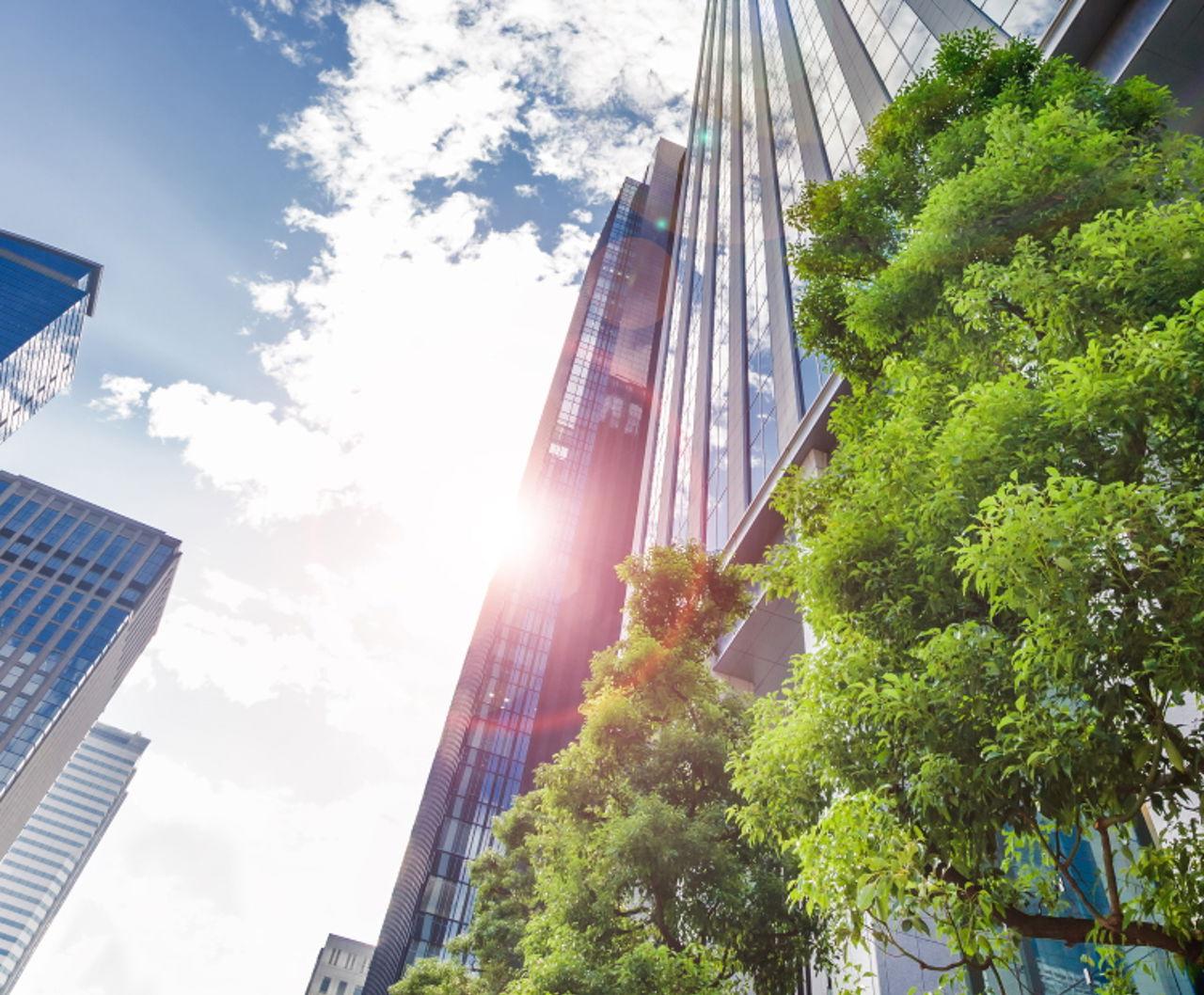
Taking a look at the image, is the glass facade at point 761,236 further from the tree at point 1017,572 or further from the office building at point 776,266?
the tree at point 1017,572

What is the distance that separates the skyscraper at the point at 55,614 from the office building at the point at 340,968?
48014 mm

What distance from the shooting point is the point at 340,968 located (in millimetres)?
81750

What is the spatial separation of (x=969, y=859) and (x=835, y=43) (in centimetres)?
2749

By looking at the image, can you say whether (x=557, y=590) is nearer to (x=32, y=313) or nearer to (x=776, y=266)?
(x=776, y=266)

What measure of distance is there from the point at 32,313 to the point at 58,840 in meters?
135

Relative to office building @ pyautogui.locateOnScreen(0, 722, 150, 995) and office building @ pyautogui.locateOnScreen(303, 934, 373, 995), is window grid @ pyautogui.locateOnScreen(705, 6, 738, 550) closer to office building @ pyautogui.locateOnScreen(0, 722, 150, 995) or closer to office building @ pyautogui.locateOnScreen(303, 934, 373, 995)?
office building @ pyautogui.locateOnScreen(303, 934, 373, 995)

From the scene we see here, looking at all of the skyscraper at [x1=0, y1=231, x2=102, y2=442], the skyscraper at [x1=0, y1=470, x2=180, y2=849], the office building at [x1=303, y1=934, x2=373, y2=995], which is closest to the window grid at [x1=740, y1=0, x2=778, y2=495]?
the office building at [x1=303, y1=934, x2=373, y2=995]

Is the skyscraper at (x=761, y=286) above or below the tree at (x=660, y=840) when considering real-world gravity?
above

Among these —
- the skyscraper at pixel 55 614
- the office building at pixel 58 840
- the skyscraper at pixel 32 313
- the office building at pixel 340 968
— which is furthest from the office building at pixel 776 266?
the office building at pixel 58 840

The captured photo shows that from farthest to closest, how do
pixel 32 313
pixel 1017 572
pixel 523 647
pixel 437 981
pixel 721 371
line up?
pixel 32 313 < pixel 523 647 < pixel 721 371 < pixel 437 981 < pixel 1017 572

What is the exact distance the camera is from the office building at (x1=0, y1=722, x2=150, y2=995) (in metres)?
149

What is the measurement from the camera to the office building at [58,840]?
149250 mm

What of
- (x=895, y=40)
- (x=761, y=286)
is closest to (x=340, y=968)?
(x=761, y=286)

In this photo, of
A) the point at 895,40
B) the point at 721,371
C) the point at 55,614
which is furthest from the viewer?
the point at 55,614
